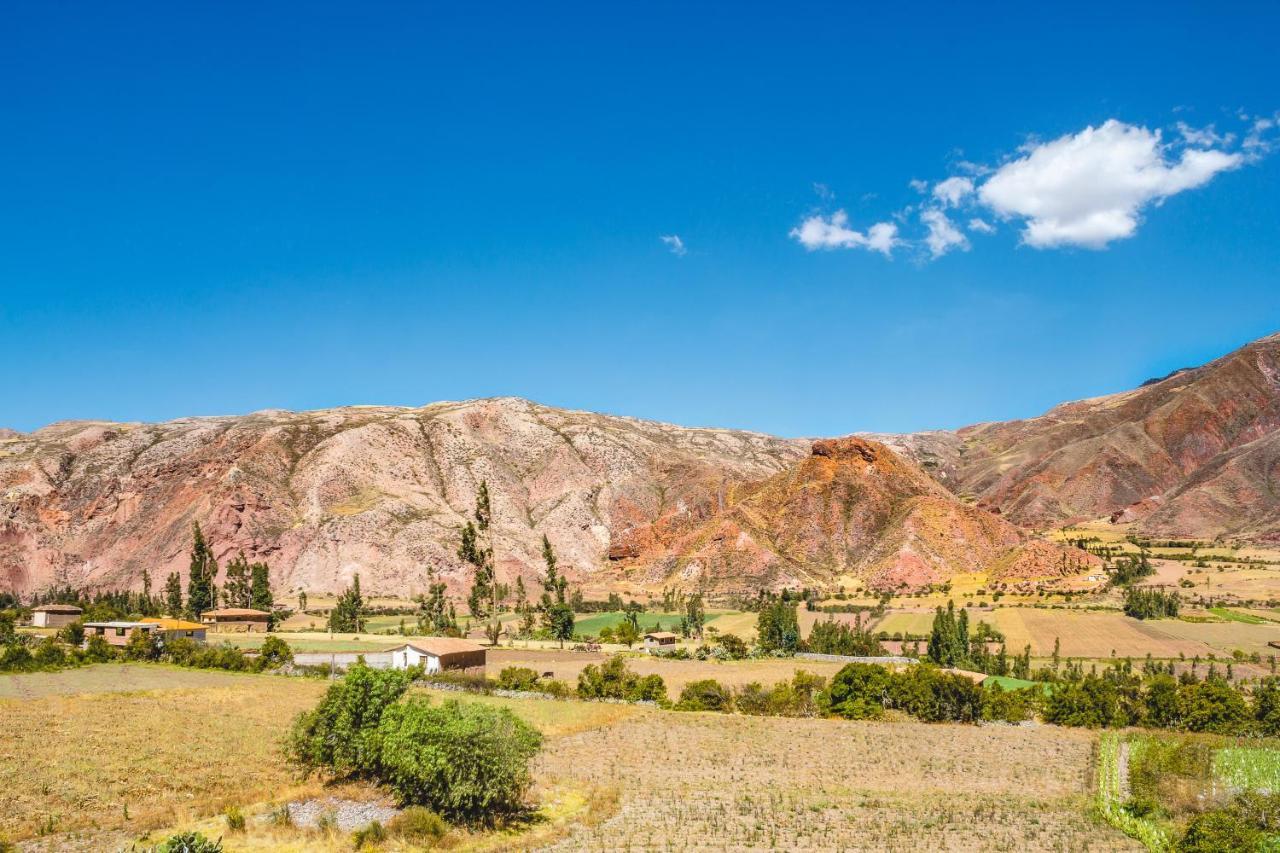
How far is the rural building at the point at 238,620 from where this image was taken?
9338 centimetres

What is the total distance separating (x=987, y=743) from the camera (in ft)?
154

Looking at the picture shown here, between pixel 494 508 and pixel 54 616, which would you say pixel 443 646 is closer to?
pixel 54 616

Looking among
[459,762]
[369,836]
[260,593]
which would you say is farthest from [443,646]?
[260,593]

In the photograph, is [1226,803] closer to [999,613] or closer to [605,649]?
[605,649]

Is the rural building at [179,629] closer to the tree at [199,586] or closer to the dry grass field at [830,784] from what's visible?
the tree at [199,586]

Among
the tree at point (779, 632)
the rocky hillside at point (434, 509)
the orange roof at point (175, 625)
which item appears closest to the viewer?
the orange roof at point (175, 625)

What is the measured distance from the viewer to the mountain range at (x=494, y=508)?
448 ft

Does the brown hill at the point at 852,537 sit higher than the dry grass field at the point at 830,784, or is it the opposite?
the brown hill at the point at 852,537

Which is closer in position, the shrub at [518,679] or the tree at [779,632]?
the shrub at [518,679]

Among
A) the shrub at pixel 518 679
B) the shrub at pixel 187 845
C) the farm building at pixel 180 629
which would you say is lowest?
the shrub at pixel 518 679

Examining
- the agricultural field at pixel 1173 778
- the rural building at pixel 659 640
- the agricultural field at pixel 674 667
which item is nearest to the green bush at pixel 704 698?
the agricultural field at pixel 674 667

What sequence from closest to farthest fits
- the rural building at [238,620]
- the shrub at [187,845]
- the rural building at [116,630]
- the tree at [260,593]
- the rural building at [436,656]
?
the shrub at [187,845] → the rural building at [436,656] → the rural building at [116,630] → the rural building at [238,620] → the tree at [260,593]

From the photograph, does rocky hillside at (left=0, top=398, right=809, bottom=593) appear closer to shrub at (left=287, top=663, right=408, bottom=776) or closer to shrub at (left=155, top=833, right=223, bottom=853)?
shrub at (left=287, top=663, right=408, bottom=776)

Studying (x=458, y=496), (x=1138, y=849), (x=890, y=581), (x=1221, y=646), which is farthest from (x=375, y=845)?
(x=458, y=496)
